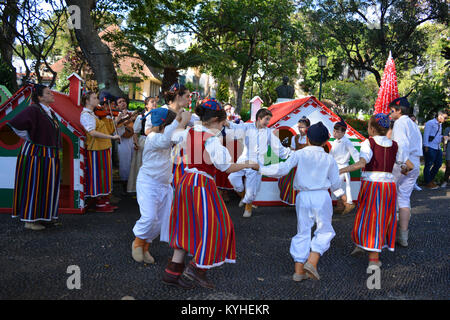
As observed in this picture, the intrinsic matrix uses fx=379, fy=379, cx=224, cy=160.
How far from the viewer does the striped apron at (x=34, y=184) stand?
527cm

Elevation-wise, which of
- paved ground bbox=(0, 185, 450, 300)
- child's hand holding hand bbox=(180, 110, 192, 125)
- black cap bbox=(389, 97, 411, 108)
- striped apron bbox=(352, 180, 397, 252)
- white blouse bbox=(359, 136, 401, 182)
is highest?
black cap bbox=(389, 97, 411, 108)

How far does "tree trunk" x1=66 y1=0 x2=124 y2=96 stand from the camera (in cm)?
945

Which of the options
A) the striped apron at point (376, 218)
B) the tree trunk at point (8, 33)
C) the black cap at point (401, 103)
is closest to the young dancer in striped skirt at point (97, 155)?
the striped apron at point (376, 218)

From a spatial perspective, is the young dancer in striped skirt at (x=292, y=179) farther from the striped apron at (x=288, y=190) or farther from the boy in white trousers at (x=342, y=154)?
the boy in white trousers at (x=342, y=154)

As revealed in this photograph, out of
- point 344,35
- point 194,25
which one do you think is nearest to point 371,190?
point 194,25

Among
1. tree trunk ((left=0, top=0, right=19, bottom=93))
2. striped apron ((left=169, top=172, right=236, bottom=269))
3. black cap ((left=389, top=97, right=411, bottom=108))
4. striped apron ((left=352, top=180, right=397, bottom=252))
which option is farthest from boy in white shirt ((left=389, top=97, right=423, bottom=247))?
tree trunk ((left=0, top=0, right=19, bottom=93))

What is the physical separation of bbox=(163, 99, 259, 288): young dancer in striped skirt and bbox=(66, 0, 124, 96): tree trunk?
6677 millimetres

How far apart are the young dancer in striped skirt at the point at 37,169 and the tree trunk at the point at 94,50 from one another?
4.24 meters

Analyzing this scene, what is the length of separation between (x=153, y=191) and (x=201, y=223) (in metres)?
0.98

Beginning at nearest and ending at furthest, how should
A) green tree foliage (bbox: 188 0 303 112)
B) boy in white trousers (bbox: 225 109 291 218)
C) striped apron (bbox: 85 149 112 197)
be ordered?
striped apron (bbox: 85 149 112 197)
boy in white trousers (bbox: 225 109 291 218)
green tree foliage (bbox: 188 0 303 112)

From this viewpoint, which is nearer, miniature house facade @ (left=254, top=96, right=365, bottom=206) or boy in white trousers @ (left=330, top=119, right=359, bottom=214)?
boy in white trousers @ (left=330, top=119, right=359, bottom=214)

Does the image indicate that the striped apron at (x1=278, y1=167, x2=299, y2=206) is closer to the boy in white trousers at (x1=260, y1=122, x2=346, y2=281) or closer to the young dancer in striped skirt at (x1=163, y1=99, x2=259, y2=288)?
the boy in white trousers at (x1=260, y1=122, x2=346, y2=281)

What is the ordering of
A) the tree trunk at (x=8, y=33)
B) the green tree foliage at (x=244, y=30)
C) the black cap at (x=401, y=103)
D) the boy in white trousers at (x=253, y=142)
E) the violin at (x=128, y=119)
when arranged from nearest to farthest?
the black cap at (x=401, y=103)
the boy in white trousers at (x=253, y=142)
the violin at (x=128, y=119)
the tree trunk at (x=8, y=33)
the green tree foliage at (x=244, y=30)
